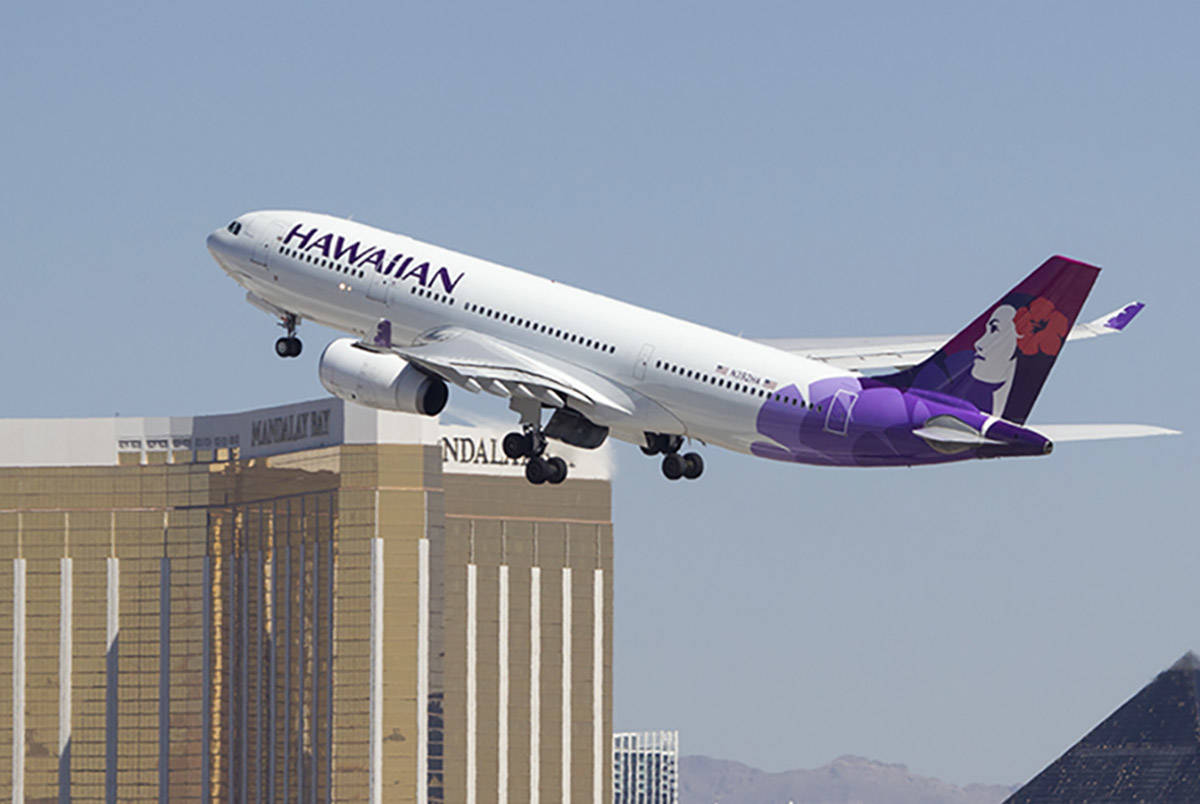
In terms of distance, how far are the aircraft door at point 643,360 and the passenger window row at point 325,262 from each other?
11.9m

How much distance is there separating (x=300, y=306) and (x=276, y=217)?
4.33 metres

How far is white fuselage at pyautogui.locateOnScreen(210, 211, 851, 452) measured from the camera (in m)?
81.2

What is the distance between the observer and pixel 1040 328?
250 ft

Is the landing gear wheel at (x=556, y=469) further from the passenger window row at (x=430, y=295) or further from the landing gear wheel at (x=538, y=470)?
the passenger window row at (x=430, y=295)

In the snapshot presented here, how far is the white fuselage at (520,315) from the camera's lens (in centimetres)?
8125

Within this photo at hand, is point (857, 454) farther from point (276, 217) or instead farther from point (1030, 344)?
point (276, 217)

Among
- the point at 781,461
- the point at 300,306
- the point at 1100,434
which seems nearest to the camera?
the point at 1100,434

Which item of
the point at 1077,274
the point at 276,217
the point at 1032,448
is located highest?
the point at 276,217

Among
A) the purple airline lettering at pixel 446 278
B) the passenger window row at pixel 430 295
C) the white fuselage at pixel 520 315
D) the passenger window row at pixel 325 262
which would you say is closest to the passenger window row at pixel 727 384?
the white fuselage at pixel 520 315

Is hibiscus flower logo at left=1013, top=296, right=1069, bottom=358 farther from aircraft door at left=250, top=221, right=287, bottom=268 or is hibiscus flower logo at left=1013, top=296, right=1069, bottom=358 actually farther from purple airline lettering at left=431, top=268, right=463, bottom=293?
aircraft door at left=250, top=221, right=287, bottom=268

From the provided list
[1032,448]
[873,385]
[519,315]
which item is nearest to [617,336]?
[519,315]

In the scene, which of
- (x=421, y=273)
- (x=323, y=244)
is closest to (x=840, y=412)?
(x=421, y=273)

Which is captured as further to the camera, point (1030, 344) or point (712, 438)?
point (712, 438)

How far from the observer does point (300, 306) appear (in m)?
92.2
